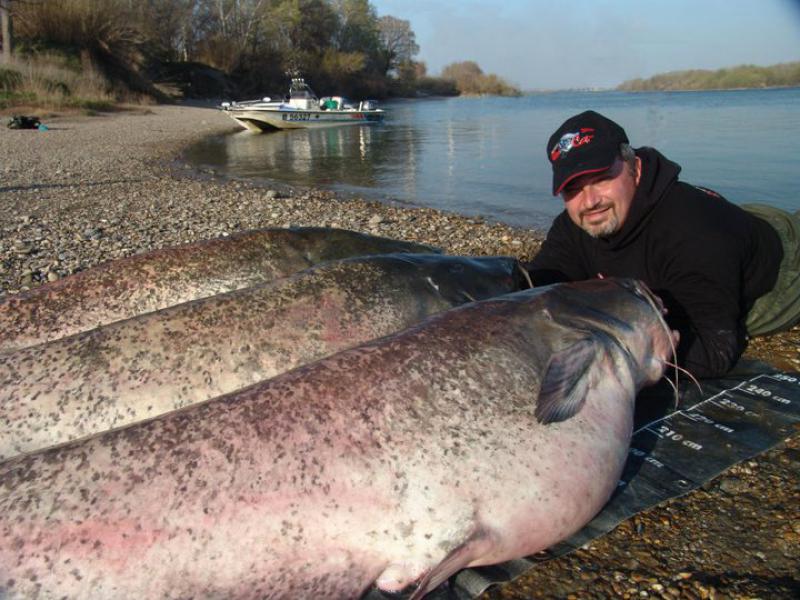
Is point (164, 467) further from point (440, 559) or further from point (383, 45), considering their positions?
point (383, 45)

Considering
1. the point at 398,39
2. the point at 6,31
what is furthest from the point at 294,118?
the point at 398,39

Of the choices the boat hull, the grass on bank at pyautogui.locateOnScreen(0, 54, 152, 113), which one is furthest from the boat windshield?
the grass on bank at pyautogui.locateOnScreen(0, 54, 152, 113)

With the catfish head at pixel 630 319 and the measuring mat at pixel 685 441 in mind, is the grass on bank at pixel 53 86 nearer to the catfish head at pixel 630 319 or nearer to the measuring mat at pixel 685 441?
the catfish head at pixel 630 319

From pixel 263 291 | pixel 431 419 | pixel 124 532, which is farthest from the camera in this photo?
pixel 263 291

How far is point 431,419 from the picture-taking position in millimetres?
2213

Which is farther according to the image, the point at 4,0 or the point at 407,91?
the point at 407,91

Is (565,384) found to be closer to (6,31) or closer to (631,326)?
(631,326)

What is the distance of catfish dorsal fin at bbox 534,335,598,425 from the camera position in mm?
2322

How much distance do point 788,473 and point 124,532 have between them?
272cm

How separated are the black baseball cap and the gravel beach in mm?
1630

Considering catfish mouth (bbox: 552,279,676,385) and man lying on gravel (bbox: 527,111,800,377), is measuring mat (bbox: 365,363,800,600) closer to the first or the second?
man lying on gravel (bbox: 527,111,800,377)

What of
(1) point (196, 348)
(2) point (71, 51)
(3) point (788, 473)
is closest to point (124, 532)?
(1) point (196, 348)

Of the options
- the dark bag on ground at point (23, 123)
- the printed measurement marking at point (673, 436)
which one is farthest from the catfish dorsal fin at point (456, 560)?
the dark bag on ground at point (23, 123)

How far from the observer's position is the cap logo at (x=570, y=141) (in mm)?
3258
